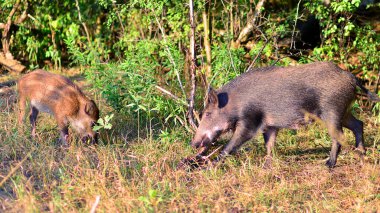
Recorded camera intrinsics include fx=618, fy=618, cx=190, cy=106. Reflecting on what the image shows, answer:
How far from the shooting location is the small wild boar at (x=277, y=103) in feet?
19.5

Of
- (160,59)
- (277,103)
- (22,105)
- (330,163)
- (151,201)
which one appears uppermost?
(277,103)

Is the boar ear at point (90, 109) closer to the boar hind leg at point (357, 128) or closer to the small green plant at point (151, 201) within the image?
the small green plant at point (151, 201)

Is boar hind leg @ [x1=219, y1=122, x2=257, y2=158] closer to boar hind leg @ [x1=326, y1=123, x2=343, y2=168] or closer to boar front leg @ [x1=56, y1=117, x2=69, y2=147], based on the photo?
boar hind leg @ [x1=326, y1=123, x2=343, y2=168]

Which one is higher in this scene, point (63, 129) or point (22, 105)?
point (22, 105)

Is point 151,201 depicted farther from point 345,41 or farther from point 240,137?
point 345,41

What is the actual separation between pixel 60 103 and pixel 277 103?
2569 millimetres

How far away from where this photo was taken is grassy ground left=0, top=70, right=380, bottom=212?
15.4 feet

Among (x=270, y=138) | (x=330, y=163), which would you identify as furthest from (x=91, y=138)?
(x=330, y=163)

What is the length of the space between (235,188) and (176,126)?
2.07 meters

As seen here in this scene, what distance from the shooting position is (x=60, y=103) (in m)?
7.09

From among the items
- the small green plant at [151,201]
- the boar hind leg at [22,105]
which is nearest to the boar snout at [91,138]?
the boar hind leg at [22,105]

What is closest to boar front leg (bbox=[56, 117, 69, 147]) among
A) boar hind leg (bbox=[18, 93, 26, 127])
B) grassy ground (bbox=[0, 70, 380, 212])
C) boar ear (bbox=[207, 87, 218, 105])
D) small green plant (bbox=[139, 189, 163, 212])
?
grassy ground (bbox=[0, 70, 380, 212])

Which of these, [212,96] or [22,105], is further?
[22,105]

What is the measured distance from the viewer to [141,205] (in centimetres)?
454
